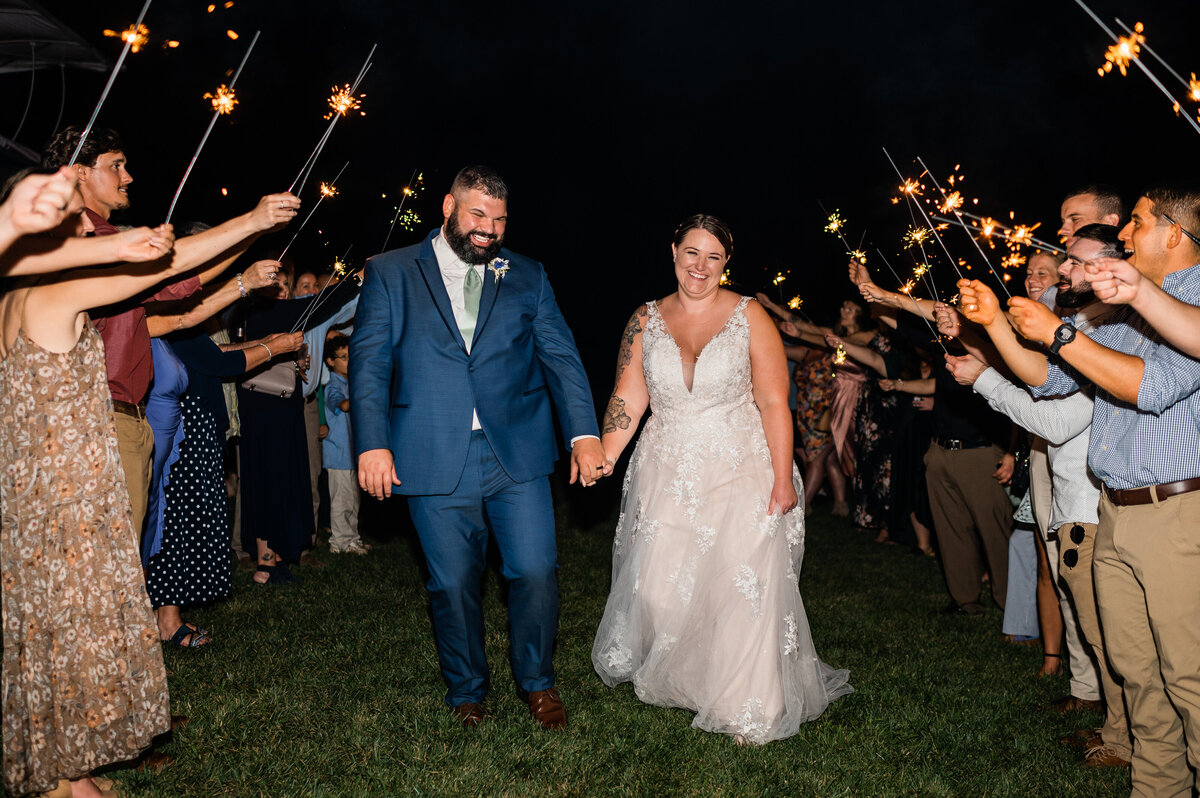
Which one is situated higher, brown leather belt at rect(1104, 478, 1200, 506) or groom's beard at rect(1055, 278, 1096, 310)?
groom's beard at rect(1055, 278, 1096, 310)

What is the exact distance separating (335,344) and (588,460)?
4496 millimetres

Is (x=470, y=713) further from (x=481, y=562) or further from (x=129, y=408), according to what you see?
(x=129, y=408)

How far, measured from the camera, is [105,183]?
3.52 meters

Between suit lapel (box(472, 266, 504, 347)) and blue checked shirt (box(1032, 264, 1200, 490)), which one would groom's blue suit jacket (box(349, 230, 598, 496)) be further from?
blue checked shirt (box(1032, 264, 1200, 490))

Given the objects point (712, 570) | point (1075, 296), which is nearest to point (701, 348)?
point (712, 570)

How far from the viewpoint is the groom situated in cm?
365

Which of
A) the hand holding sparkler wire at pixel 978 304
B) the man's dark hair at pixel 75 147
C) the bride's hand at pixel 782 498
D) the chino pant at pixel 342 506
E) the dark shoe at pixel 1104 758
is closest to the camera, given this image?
the hand holding sparkler wire at pixel 978 304

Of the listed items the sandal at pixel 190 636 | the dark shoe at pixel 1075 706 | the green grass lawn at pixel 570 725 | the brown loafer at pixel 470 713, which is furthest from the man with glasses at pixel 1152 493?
the sandal at pixel 190 636

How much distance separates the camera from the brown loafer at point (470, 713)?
12.4ft

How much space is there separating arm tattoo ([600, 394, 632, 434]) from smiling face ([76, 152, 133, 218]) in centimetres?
244

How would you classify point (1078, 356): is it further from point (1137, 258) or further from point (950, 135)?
point (950, 135)

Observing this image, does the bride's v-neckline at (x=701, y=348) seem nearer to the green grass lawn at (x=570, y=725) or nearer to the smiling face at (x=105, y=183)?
the green grass lawn at (x=570, y=725)

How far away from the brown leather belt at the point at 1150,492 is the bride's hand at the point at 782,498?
1.39 m

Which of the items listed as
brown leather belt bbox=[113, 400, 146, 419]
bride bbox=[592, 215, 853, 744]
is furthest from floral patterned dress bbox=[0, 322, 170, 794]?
bride bbox=[592, 215, 853, 744]
